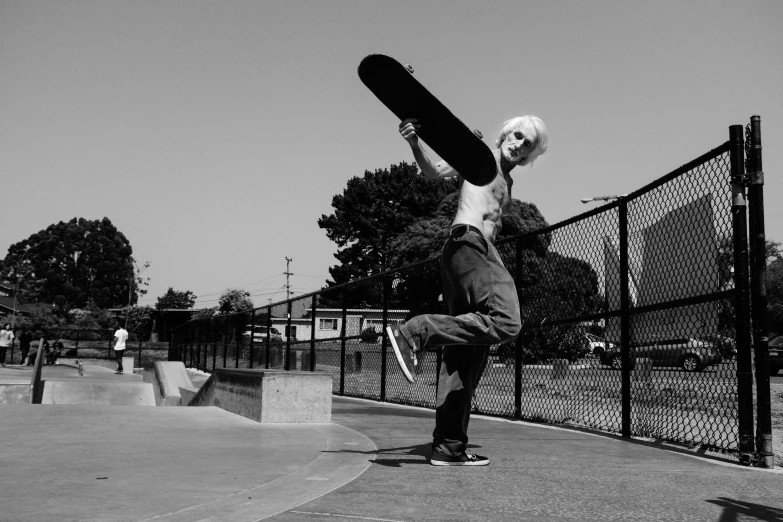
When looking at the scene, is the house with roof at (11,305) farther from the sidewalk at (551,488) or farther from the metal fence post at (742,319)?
the metal fence post at (742,319)

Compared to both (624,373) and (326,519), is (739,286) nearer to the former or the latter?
(624,373)

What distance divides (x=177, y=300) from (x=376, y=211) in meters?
61.5

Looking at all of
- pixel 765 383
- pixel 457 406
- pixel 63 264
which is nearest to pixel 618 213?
pixel 765 383

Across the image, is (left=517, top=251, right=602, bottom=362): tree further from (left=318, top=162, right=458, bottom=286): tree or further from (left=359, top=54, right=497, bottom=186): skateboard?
(left=318, top=162, right=458, bottom=286): tree

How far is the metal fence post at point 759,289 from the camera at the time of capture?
4129 mm

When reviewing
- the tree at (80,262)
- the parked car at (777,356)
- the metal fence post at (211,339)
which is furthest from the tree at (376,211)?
the tree at (80,262)

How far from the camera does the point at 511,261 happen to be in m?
8.16

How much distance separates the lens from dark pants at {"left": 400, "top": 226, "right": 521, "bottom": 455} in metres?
3.60

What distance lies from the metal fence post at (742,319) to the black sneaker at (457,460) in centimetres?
153

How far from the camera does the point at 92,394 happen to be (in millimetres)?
16375

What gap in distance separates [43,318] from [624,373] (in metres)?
54.5

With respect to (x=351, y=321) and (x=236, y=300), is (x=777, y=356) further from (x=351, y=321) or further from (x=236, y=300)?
(x=236, y=300)

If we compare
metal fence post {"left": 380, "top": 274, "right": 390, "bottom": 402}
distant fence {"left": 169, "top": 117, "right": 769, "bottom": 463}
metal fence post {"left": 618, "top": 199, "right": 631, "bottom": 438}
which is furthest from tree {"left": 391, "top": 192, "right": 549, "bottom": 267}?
metal fence post {"left": 618, "top": 199, "right": 631, "bottom": 438}

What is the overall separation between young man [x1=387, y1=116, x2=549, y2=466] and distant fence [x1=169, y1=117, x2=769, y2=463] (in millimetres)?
1373
